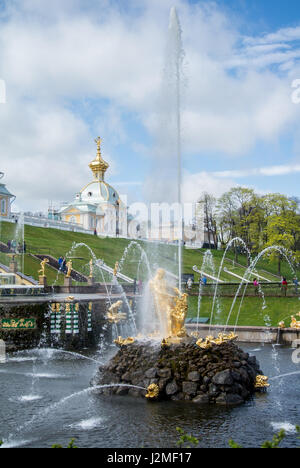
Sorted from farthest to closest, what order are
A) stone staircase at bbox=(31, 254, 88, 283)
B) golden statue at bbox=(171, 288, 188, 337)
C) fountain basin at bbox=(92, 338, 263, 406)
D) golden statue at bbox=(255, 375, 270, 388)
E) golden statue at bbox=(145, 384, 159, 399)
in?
stone staircase at bbox=(31, 254, 88, 283), golden statue at bbox=(171, 288, 188, 337), golden statue at bbox=(255, 375, 270, 388), golden statue at bbox=(145, 384, 159, 399), fountain basin at bbox=(92, 338, 263, 406)

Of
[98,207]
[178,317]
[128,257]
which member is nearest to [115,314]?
[178,317]

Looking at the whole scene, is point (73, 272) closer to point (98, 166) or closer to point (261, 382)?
point (261, 382)

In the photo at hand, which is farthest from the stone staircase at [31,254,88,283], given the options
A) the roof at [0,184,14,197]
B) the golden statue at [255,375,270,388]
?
the roof at [0,184,14,197]

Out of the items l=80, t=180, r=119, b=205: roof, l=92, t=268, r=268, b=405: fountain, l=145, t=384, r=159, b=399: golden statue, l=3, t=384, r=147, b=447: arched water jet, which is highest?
l=80, t=180, r=119, b=205: roof

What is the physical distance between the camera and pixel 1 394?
12391mm

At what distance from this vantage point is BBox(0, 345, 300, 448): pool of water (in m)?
9.00

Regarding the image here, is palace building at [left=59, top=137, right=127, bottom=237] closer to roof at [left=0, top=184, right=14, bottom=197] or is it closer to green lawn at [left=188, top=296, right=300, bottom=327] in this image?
roof at [left=0, top=184, right=14, bottom=197]

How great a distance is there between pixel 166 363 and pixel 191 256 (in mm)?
45552

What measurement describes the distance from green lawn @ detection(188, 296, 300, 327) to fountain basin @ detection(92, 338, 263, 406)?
37.9 ft

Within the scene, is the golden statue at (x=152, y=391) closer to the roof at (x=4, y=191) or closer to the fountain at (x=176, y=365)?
the fountain at (x=176, y=365)

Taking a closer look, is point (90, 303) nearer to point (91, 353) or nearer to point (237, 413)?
point (91, 353)

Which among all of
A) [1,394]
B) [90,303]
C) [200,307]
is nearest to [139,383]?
[1,394]

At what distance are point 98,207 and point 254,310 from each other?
5542 centimetres
